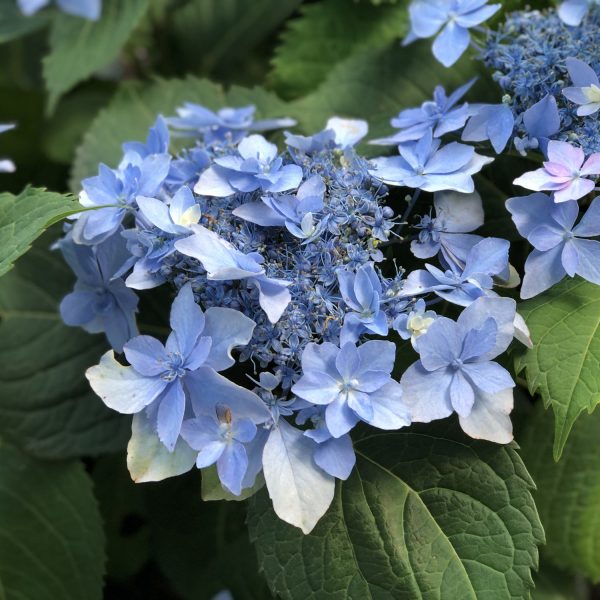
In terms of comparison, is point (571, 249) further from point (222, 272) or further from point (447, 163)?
point (222, 272)

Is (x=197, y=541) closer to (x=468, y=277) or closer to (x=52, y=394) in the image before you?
(x=52, y=394)

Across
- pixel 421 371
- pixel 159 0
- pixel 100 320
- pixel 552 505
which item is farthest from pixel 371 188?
pixel 159 0

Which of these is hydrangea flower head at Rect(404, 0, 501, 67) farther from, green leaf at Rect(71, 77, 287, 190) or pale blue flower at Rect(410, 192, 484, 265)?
green leaf at Rect(71, 77, 287, 190)

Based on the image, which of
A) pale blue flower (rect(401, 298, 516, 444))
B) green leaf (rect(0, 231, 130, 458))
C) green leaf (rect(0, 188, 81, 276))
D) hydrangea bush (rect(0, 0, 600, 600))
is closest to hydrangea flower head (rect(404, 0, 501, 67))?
hydrangea bush (rect(0, 0, 600, 600))

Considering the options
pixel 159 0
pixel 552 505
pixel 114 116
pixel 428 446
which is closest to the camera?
pixel 428 446

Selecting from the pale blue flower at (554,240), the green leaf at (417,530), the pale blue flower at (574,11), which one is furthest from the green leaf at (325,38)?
the green leaf at (417,530)

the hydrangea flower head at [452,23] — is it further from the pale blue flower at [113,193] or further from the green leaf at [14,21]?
the green leaf at [14,21]
